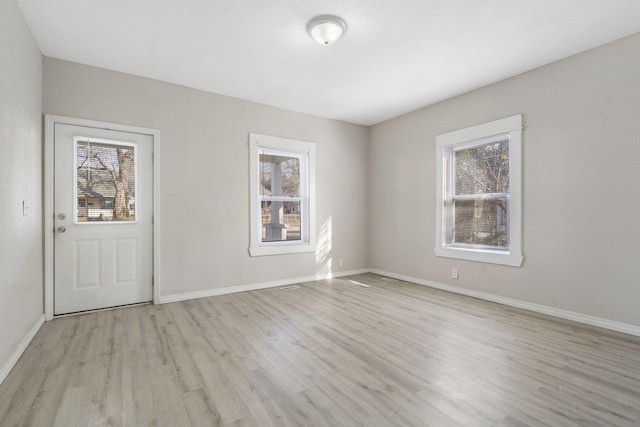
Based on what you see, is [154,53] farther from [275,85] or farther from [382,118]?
[382,118]

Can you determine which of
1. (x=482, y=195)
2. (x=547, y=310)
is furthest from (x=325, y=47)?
(x=547, y=310)

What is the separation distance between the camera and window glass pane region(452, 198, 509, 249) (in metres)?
3.79

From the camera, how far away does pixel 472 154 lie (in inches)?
163

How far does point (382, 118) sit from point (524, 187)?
251 cm

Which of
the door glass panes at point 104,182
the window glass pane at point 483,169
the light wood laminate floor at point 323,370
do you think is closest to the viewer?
the light wood laminate floor at point 323,370

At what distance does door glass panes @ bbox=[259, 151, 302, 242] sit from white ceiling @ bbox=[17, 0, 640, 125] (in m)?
1.12

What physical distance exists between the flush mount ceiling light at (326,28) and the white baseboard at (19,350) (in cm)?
337

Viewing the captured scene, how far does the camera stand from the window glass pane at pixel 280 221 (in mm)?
4664

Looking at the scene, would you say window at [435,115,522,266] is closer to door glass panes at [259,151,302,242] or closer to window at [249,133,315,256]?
window at [249,133,315,256]

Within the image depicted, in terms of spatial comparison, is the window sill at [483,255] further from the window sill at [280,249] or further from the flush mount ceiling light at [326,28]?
the flush mount ceiling light at [326,28]

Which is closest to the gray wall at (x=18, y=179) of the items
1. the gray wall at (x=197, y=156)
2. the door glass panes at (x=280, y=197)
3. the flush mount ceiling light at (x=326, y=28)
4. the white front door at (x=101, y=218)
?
the white front door at (x=101, y=218)

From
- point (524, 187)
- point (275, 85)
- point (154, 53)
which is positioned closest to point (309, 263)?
→ point (275, 85)

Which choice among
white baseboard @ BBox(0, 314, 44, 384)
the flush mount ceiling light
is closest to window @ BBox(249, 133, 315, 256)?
the flush mount ceiling light

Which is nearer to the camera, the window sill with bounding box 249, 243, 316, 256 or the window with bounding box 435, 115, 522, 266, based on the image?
the window with bounding box 435, 115, 522, 266
